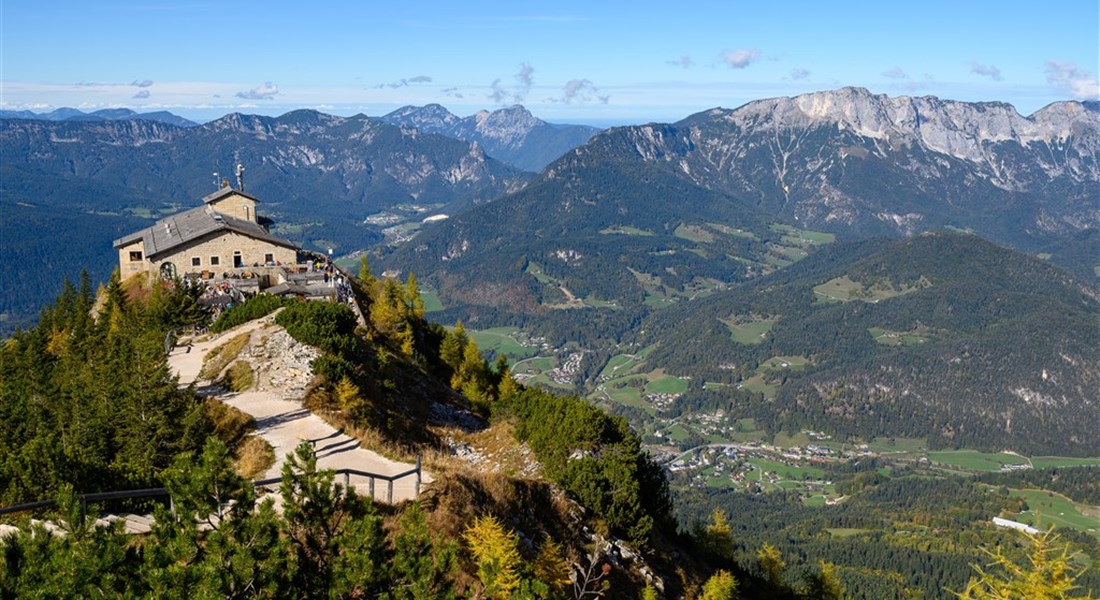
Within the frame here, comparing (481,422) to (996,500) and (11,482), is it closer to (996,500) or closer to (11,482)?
(11,482)

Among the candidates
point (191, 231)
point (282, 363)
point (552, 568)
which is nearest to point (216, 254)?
point (191, 231)

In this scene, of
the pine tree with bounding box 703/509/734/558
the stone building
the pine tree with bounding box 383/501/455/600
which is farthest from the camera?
the stone building

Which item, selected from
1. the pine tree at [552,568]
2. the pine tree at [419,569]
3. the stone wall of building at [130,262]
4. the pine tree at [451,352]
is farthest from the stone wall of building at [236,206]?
the pine tree at [419,569]

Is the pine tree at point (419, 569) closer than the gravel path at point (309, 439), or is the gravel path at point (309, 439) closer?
the pine tree at point (419, 569)

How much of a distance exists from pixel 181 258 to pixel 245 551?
65.5 meters

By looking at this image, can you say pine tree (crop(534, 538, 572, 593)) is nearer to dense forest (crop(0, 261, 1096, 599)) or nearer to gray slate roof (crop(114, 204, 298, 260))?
dense forest (crop(0, 261, 1096, 599))

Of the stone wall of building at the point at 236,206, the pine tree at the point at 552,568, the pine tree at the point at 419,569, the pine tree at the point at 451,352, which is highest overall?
the stone wall of building at the point at 236,206

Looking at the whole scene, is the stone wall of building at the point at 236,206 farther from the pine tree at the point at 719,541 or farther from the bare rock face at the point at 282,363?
the pine tree at the point at 719,541

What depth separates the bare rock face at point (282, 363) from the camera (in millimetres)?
39875

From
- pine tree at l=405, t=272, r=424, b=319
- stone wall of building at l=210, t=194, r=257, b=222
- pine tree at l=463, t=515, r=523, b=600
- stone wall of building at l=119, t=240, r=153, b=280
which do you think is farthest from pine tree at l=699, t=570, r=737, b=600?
stone wall of building at l=210, t=194, r=257, b=222

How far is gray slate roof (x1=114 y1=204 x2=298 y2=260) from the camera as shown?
73.4m

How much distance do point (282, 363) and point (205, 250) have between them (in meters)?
37.5

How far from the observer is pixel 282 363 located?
1660 inches

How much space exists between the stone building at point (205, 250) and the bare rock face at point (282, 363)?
106 feet
